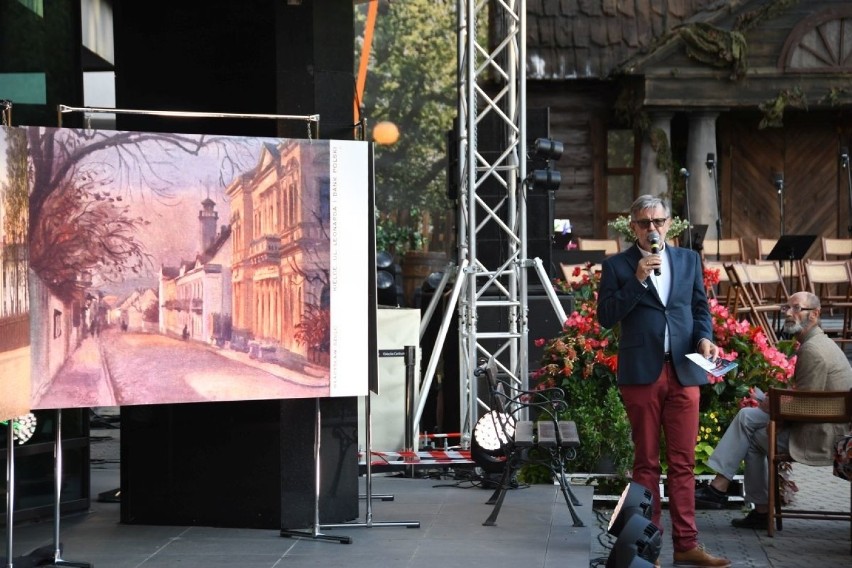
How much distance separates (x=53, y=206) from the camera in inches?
238

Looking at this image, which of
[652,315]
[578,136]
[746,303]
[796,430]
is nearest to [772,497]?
[796,430]

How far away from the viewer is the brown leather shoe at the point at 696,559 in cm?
689

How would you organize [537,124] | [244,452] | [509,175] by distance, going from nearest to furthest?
[244,452]
[509,175]
[537,124]

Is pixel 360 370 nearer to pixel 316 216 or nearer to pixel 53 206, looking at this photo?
pixel 316 216

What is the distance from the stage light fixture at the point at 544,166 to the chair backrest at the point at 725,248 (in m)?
7.80

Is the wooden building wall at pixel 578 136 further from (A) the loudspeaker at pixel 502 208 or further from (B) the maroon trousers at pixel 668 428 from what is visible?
(B) the maroon trousers at pixel 668 428

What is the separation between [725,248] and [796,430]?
11713 mm

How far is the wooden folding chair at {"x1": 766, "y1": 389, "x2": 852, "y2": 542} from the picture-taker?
26.8 ft

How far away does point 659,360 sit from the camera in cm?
674

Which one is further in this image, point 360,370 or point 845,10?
point 845,10

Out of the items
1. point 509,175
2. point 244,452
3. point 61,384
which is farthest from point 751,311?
point 61,384

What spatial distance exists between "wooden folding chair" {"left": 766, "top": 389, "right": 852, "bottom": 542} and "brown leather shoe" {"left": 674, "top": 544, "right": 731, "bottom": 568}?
1.46 metres

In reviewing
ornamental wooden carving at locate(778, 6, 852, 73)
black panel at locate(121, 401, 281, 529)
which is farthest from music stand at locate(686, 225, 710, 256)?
black panel at locate(121, 401, 281, 529)

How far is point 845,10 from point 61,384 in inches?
706
